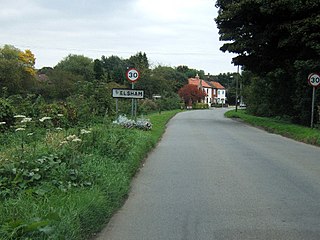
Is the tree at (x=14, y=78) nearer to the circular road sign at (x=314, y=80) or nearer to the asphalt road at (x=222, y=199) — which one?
the circular road sign at (x=314, y=80)

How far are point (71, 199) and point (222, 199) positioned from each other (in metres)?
2.88

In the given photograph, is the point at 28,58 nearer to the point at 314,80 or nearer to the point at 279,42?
the point at 279,42

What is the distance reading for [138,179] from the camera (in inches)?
351

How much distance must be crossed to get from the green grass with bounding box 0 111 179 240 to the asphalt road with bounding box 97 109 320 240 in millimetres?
295

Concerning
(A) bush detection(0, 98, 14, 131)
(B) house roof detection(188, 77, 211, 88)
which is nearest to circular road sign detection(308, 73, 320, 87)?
(A) bush detection(0, 98, 14, 131)

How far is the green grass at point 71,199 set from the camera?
4145mm

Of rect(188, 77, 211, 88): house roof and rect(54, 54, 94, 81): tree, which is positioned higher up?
rect(54, 54, 94, 81): tree

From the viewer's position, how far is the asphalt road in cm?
536

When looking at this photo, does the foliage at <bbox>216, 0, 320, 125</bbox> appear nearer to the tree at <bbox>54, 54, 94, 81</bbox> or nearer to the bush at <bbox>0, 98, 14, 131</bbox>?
the bush at <bbox>0, 98, 14, 131</bbox>

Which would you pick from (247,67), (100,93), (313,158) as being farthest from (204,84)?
(313,158)

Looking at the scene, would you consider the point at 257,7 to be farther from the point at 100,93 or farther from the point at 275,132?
the point at 100,93

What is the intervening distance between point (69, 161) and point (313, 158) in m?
8.01

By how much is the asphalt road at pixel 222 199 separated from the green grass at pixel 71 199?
29cm

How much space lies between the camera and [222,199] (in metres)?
7.13
